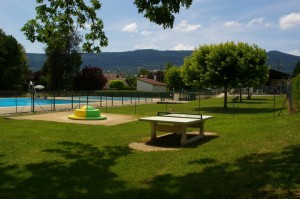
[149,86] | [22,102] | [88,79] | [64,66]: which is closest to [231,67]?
[22,102]

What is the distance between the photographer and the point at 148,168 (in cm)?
855

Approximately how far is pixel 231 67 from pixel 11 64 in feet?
134

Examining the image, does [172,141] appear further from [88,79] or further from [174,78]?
[88,79]

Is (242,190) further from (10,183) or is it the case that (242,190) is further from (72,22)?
(72,22)

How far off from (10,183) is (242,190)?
163 inches

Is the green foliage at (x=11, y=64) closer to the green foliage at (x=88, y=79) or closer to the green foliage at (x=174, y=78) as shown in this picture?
the green foliage at (x=88, y=79)

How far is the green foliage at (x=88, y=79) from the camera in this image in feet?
236

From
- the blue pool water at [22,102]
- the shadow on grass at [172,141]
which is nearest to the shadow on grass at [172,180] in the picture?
the shadow on grass at [172,141]

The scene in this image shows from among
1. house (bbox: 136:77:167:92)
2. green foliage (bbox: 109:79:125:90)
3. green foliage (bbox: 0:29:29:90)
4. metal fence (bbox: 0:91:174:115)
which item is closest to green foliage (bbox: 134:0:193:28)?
metal fence (bbox: 0:91:174:115)

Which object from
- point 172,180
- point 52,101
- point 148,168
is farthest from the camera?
point 52,101

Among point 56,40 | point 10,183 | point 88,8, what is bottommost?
point 10,183

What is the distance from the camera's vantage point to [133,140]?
1257 cm

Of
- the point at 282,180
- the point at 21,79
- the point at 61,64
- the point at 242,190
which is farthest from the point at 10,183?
the point at 61,64

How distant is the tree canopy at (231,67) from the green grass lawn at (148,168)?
18.8 metres
